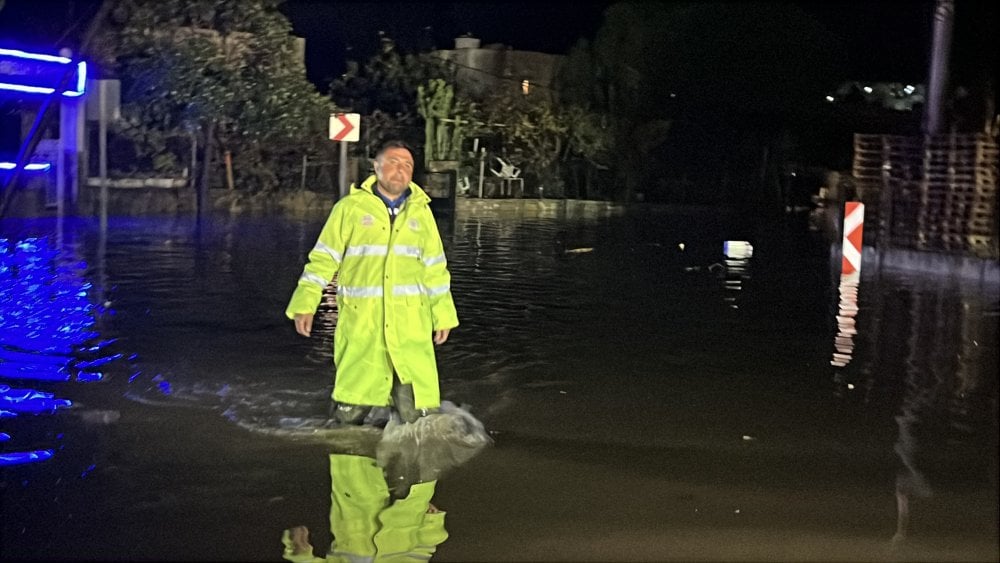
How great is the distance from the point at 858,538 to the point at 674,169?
4106cm

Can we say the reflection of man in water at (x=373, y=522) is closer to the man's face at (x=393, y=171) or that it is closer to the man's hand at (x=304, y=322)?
the man's hand at (x=304, y=322)

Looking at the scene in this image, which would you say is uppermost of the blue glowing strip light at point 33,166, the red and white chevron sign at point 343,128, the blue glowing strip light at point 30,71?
the blue glowing strip light at point 30,71

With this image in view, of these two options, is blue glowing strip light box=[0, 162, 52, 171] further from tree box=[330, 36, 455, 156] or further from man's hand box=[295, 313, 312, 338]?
man's hand box=[295, 313, 312, 338]

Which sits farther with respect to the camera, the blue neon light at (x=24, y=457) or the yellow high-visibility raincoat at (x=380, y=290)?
the yellow high-visibility raincoat at (x=380, y=290)

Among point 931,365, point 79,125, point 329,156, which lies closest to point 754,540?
point 931,365

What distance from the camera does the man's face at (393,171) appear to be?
252 inches

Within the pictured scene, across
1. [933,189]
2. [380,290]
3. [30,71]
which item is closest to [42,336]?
[380,290]

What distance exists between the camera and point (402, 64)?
37.7 m

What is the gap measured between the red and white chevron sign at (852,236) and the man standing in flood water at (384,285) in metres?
10.7

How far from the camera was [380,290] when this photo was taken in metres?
6.42

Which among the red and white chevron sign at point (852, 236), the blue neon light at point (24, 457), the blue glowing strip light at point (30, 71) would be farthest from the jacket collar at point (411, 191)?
the blue glowing strip light at point (30, 71)

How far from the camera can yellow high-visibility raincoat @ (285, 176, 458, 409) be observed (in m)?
6.41

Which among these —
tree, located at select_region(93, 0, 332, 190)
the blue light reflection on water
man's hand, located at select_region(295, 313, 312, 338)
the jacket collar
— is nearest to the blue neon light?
the blue light reflection on water

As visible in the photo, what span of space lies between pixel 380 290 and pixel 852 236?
11259mm
